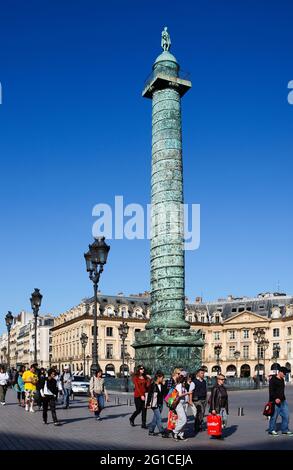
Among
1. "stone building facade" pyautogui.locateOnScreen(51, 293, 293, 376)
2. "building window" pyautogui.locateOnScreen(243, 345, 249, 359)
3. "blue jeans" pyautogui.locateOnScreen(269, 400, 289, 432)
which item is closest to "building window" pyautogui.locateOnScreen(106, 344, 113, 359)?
"stone building facade" pyautogui.locateOnScreen(51, 293, 293, 376)

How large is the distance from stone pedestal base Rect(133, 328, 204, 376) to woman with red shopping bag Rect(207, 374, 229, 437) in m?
16.4

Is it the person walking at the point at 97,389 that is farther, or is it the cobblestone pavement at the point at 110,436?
the person walking at the point at 97,389

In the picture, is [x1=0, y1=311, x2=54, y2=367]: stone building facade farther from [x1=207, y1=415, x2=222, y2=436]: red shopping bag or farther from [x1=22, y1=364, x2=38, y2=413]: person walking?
[x1=207, y1=415, x2=222, y2=436]: red shopping bag

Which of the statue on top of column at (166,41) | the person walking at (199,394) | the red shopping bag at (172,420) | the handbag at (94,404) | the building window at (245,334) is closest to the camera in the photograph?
the red shopping bag at (172,420)

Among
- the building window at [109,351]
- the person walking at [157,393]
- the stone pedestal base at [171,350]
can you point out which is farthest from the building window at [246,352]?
the person walking at [157,393]

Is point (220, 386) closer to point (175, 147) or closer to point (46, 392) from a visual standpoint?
point (46, 392)

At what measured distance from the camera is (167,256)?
29984 mm

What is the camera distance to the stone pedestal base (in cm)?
2909

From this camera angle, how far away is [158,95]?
32188 mm

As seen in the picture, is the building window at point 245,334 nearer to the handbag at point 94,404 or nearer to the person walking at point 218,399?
the handbag at point 94,404

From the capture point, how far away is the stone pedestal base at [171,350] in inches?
1145
